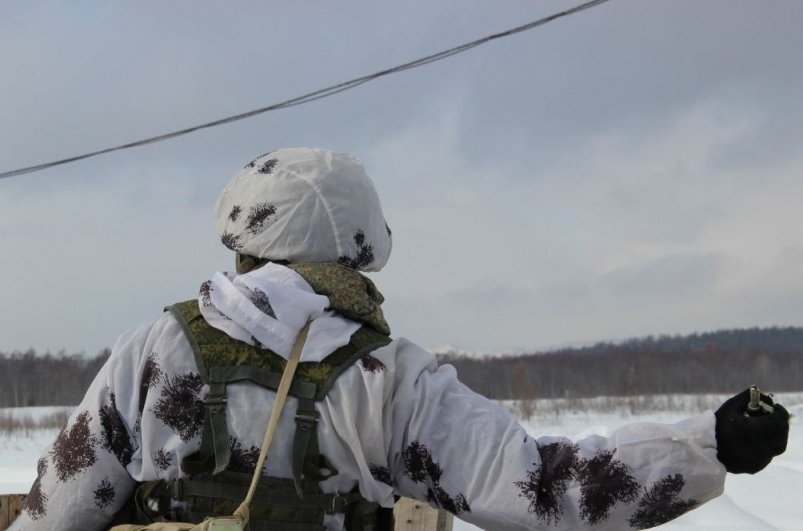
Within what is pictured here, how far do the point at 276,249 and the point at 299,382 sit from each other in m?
0.31

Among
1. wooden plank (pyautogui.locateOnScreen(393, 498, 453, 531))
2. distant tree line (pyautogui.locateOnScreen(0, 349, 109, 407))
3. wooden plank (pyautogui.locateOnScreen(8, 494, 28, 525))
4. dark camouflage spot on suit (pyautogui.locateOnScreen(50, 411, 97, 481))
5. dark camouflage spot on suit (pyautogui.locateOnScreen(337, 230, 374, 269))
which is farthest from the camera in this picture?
distant tree line (pyautogui.locateOnScreen(0, 349, 109, 407))

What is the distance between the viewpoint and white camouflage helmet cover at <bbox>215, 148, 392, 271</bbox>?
199cm

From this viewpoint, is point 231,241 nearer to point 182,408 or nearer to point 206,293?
point 206,293

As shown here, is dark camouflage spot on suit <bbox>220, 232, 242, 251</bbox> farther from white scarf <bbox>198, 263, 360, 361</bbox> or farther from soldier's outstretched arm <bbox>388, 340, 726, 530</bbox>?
soldier's outstretched arm <bbox>388, 340, 726, 530</bbox>

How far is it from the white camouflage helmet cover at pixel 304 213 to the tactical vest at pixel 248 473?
0.24 meters

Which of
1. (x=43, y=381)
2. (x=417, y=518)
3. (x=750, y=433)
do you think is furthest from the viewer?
(x=43, y=381)

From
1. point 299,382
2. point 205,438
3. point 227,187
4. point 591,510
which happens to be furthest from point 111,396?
point 591,510

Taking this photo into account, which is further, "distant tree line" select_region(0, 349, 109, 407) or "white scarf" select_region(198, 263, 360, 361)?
"distant tree line" select_region(0, 349, 109, 407)

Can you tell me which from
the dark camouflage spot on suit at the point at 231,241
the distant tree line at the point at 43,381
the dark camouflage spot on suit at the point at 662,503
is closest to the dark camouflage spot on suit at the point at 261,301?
the dark camouflage spot on suit at the point at 231,241

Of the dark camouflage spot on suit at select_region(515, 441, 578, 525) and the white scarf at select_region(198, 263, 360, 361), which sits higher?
the white scarf at select_region(198, 263, 360, 361)

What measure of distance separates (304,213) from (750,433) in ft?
3.08

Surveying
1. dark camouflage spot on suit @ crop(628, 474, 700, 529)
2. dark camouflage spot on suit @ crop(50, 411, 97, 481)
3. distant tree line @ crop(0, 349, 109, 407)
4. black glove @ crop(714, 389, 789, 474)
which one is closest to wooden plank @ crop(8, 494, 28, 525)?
dark camouflage spot on suit @ crop(50, 411, 97, 481)

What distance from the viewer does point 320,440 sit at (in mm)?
1818

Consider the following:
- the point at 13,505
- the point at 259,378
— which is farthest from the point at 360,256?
the point at 13,505
